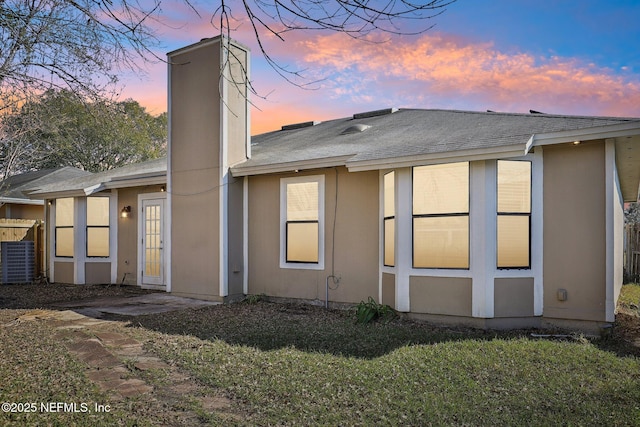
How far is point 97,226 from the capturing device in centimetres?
1169

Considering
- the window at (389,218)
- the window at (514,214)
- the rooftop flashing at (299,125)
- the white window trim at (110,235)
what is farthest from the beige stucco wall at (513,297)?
the white window trim at (110,235)

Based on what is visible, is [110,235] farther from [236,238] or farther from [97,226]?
[236,238]

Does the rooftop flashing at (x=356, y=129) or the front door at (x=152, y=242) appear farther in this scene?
the front door at (x=152, y=242)

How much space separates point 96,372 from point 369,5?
3984mm

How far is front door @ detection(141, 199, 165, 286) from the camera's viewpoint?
1060 centimetres

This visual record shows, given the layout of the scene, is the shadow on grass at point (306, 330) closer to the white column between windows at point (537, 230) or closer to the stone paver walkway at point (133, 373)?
the white column between windows at point (537, 230)

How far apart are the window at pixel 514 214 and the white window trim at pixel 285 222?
10.1 feet

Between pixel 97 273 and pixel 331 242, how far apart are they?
6.67m

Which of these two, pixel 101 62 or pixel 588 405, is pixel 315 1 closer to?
pixel 101 62

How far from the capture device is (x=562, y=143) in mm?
6359

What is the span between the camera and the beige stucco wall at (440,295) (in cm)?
659

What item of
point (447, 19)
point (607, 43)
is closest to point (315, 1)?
point (447, 19)

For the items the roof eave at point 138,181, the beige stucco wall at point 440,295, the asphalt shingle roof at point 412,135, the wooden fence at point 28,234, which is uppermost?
the asphalt shingle roof at point 412,135

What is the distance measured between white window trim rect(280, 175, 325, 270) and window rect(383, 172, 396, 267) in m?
1.31
